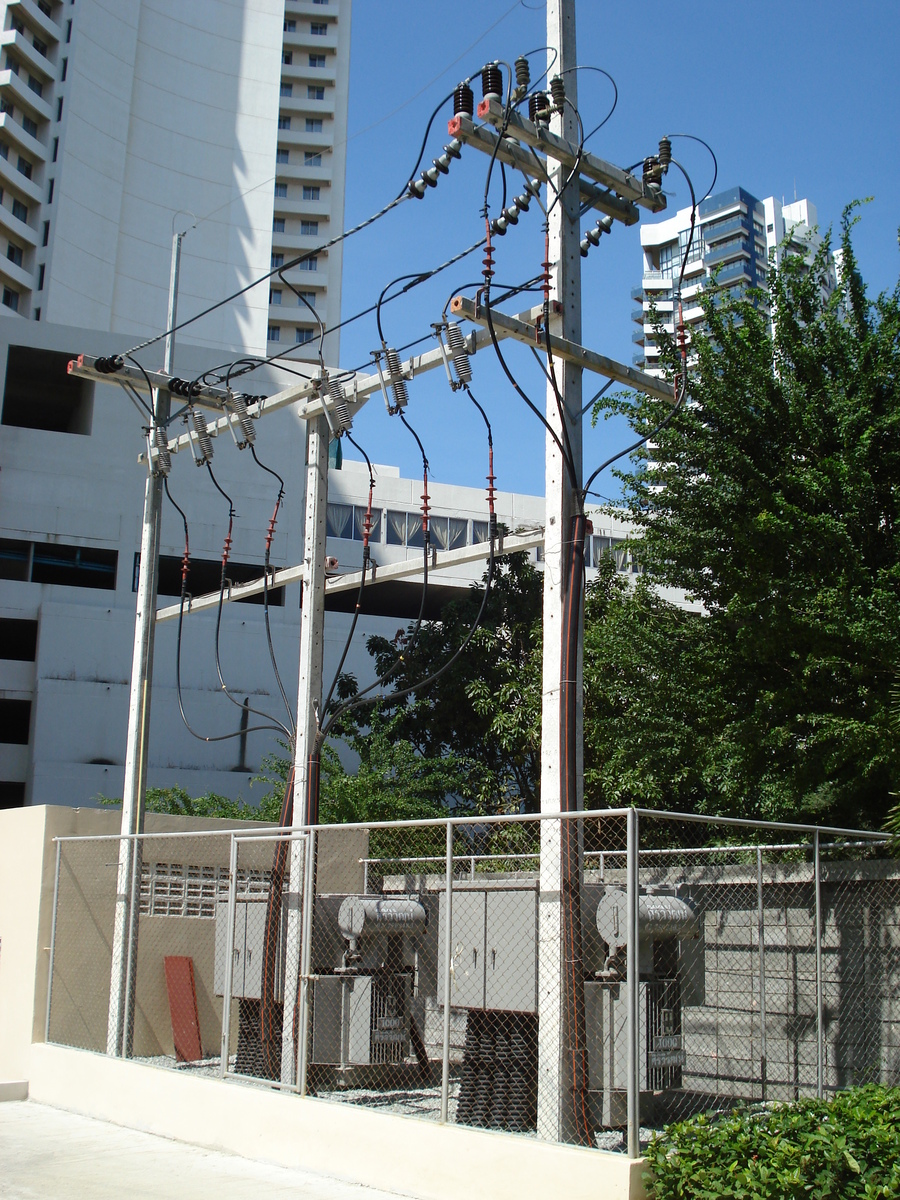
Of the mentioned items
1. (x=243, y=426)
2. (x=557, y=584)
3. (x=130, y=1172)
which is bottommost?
(x=130, y=1172)

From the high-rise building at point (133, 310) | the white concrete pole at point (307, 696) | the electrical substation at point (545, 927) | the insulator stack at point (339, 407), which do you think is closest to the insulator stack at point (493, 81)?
the electrical substation at point (545, 927)

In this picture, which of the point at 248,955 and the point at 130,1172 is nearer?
the point at 130,1172

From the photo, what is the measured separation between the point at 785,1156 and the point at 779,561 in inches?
296

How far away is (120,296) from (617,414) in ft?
191

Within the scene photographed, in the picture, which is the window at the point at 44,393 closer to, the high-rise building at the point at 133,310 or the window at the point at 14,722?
the high-rise building at the point at 133,310

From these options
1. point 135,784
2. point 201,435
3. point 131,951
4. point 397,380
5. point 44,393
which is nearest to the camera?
point 397,380

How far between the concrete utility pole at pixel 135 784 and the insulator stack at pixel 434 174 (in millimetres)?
4796

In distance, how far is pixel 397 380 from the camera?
10805 millimetres

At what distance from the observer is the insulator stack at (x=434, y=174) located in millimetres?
9617

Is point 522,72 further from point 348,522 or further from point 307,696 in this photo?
point 348,522

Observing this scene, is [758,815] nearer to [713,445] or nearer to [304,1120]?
[713,445]

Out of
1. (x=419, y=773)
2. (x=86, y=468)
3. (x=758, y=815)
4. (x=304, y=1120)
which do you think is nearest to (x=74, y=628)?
(x=86, y=468)

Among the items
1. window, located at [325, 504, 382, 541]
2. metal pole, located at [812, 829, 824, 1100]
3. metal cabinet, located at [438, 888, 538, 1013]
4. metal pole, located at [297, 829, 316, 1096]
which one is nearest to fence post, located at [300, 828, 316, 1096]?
metal pole, located at [297, 829, 316, 1096]

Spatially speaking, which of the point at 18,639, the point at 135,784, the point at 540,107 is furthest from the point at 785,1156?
the point at 18,639
